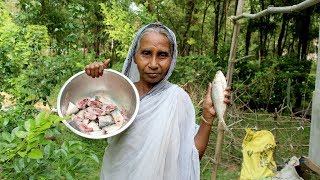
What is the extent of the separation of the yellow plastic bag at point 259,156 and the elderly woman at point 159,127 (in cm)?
271

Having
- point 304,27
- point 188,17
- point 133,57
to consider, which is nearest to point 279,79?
point 304,27

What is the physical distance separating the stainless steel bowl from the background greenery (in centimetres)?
15

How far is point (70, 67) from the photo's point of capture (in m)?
3.61

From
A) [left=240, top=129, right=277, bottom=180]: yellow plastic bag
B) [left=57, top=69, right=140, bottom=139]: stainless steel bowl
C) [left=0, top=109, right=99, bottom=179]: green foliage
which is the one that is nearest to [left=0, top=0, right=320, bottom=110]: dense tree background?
[left=240, top=129, right=277, bottom=180]: yellow plastic bag

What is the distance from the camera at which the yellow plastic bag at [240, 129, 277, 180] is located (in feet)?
13.7

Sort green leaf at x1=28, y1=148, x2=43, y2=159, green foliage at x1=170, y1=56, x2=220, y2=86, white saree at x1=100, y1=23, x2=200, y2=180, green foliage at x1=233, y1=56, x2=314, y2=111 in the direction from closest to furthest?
green leaf at x1=28, y1=148, x2=43, y2=159 → white saree at x1=100, y1=23, x2=200, y2=180 → green foliage at x1=170, y1=56, x2=220, y2=86 → green foliage at x1=233, y1=56, x2=314, y2=111

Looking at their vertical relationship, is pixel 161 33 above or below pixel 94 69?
above

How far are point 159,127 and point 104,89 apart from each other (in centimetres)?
39

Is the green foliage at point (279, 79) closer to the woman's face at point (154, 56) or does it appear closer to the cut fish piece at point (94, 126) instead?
the woman's face at point (154, 56)

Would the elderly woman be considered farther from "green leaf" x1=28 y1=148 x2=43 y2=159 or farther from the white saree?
"green leaf" x1=28 y1=148 x2=43 y2=159

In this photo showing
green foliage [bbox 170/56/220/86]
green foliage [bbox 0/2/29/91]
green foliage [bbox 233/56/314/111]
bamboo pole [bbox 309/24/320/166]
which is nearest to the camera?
green foliage [bbox 0/2/29/91]

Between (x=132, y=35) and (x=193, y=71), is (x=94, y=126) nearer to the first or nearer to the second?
(x=132, y=35)

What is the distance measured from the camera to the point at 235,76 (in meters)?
9.28

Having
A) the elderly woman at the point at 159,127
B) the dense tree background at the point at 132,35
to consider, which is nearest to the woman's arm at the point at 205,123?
the elderly woman at the point at 159,127
